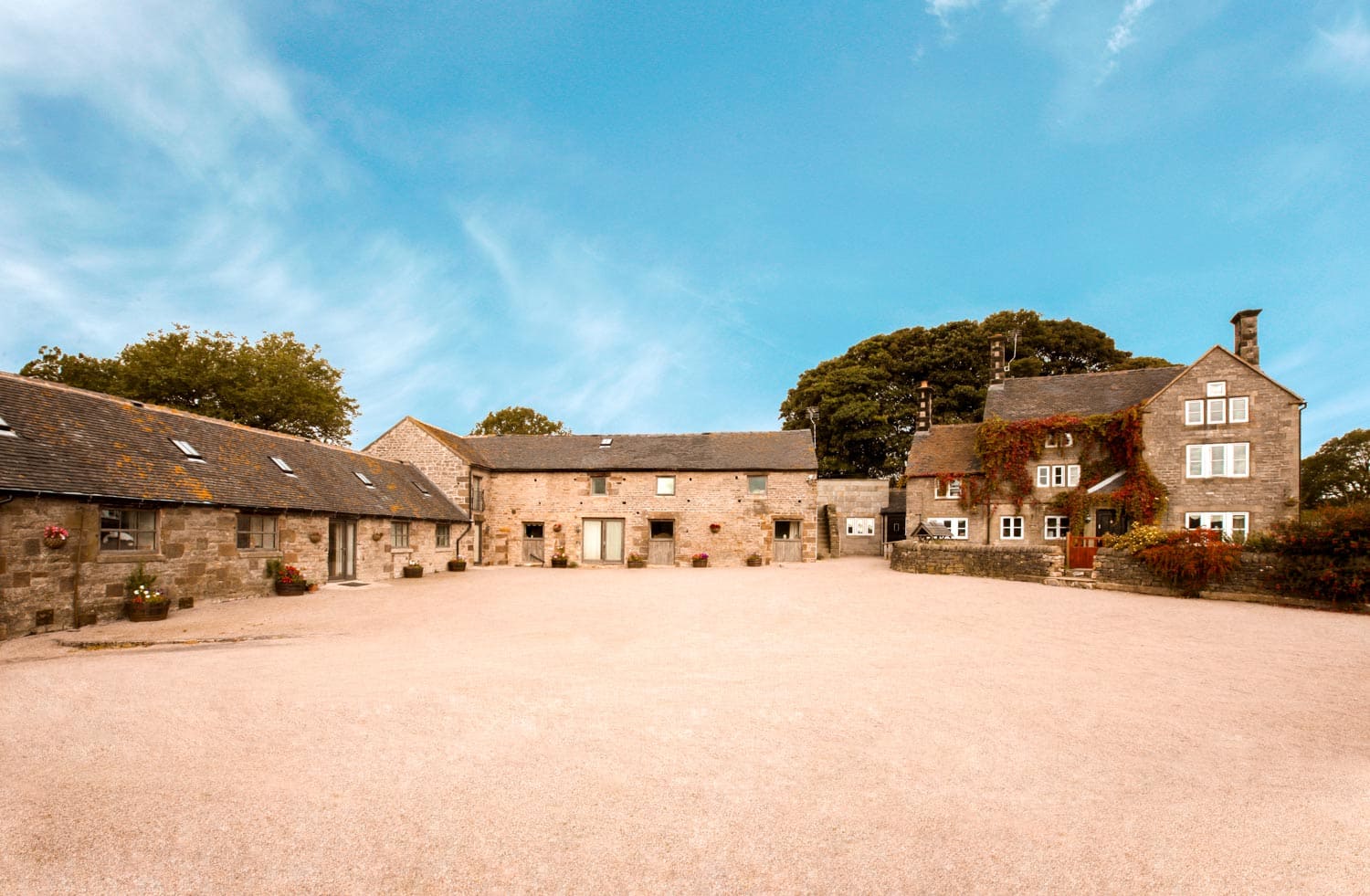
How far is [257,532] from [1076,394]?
112 ft

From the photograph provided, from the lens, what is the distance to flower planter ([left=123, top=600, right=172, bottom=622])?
13.1 meters

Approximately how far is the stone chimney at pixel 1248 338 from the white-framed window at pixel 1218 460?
4.41 m

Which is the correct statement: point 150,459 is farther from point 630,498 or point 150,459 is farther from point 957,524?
point 957,524

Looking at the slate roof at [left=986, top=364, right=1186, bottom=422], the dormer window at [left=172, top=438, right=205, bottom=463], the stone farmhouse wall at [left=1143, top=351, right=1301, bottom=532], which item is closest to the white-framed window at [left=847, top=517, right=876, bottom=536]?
the slate roof at [left=986, top=364, right=1186, bottom=422]

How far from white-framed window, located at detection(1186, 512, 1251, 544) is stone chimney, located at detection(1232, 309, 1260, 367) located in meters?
6.86

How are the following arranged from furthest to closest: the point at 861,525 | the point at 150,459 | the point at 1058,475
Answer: the point at 861,525
the point at 1058,475
the point at 150,459

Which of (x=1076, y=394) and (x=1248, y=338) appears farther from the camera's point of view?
(x=1076, y=394)

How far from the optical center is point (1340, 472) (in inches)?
1615

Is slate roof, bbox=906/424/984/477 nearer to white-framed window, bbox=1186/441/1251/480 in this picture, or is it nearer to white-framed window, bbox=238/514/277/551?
white-framed window, bbox=1186/441/1251/480

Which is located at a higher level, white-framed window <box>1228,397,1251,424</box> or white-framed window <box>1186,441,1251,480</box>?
white-framed window <box>1228,397,1251,424</box>

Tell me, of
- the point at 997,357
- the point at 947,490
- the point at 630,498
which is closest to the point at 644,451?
the point at 630,498

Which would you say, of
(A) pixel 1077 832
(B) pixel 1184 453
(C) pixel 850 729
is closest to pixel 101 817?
(C) pixel 850 729

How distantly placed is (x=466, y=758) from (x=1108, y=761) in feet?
19.3

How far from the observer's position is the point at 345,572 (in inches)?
837
